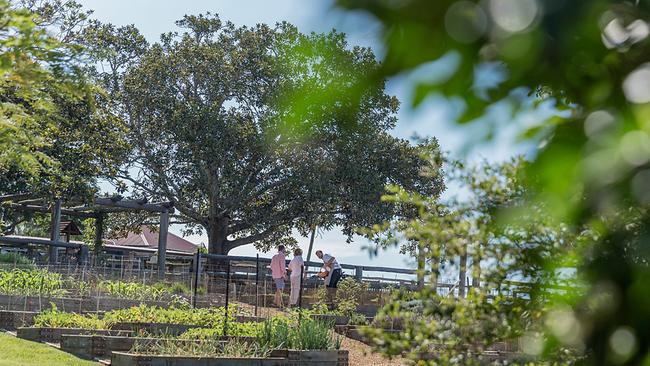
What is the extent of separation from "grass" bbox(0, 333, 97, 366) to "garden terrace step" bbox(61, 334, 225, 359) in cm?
20

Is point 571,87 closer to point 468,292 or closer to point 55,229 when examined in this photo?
point 468,292

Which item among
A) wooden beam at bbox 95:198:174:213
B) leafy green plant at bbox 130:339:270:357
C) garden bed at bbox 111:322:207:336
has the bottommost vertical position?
leafy green plant at bbox 130:339:270:357

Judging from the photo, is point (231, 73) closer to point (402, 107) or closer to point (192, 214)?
point (192, 214)

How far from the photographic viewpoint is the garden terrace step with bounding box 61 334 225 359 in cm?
1066

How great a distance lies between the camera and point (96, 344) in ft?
35.2

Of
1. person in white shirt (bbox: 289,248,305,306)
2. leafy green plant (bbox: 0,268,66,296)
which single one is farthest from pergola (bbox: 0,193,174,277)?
leafy green plant (bbox: 0,268,66,296)

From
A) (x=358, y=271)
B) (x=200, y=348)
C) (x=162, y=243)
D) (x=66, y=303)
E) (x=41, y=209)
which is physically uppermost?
(x=41, y=209)

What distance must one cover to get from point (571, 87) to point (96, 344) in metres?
10.2

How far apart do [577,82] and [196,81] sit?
96.6 ft

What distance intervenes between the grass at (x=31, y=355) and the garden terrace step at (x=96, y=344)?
0.20 m

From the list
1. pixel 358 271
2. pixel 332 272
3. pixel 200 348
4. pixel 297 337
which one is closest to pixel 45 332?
pixel 200 348

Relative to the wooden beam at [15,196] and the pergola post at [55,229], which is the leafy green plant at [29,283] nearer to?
the pergola post at [55,229]

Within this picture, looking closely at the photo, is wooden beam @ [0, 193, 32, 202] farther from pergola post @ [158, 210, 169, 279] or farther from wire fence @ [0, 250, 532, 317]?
pergola post @ [158, 210, 169, 279]

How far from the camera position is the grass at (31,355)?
9508 mm
